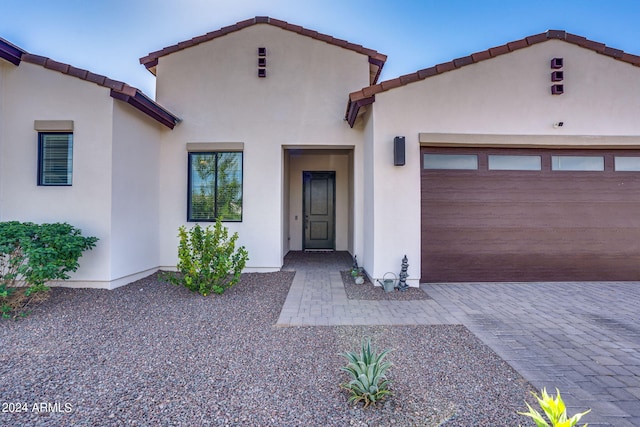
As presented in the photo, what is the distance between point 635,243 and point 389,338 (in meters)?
6.24

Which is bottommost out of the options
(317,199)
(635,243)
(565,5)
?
(635,243)

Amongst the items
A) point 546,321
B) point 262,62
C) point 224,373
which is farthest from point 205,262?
point 546,321

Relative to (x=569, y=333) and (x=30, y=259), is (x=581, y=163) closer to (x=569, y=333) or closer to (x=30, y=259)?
(x=569, y=333)

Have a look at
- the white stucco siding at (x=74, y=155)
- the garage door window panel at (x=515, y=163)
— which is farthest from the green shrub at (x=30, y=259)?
the garage door window panel at (x=515, y=163)

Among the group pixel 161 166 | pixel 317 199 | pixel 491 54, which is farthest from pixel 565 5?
pixel 161 166

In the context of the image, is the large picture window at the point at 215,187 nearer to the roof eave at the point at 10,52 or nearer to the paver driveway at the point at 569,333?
the roof eave at the point at 10,52

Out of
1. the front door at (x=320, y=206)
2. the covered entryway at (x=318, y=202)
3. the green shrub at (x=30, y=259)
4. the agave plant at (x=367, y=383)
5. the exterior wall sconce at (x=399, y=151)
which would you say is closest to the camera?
the agave plant at (x=367, y=383)

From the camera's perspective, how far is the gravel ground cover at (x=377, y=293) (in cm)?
515

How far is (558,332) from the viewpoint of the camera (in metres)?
3.76

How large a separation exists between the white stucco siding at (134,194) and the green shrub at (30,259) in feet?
2.52

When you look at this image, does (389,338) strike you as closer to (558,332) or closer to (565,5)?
(558,332)

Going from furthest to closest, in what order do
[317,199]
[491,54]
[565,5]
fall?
[317,199]
[565,5]
[491,54]

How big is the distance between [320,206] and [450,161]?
16.5 ft

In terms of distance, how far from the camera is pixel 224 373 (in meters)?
2.80
